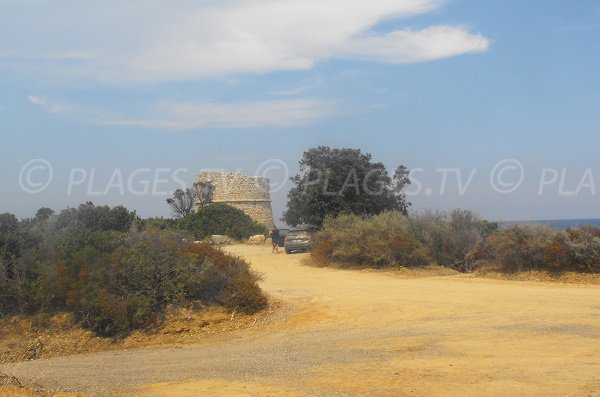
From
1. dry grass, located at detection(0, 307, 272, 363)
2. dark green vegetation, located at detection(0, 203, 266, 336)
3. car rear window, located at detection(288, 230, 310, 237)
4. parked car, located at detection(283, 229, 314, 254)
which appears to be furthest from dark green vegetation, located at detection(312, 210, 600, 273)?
dry grass, located at detection(0, 307, 272, 363)

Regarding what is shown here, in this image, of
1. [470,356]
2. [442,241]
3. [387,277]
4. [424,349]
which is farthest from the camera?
[442,241]

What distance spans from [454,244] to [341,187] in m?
12.2

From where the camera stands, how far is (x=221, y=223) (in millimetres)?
52750

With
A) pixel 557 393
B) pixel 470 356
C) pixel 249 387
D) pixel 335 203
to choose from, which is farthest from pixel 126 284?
pixel 335 203

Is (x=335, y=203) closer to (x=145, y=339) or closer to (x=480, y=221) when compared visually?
(x=480, y=221)

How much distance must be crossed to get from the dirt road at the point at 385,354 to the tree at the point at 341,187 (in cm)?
1902

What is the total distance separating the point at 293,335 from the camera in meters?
12.7

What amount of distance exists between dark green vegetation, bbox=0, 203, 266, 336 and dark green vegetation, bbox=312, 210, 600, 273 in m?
8.33

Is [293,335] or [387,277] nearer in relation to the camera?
[293,335]

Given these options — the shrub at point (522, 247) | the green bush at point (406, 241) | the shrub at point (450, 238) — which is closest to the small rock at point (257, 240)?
the green bush at point (406, 241)

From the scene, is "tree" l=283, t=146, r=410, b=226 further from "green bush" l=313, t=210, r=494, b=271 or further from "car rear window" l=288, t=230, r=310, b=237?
"green bush" l=313, t=210, r=494, b=271

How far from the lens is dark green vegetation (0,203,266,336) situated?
14164mm

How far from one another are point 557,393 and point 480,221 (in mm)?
19744

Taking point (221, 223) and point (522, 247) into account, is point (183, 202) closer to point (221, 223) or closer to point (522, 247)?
point (221, 223)
